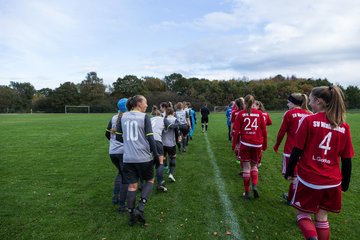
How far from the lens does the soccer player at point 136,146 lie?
446cm

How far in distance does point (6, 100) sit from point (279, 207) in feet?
293

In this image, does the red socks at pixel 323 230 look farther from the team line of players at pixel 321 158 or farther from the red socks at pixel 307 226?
the red socks at pixel 307 226

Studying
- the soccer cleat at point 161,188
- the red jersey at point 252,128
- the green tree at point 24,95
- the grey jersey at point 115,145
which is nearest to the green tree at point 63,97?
the green tree at point 24,95

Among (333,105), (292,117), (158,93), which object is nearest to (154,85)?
(158,93)

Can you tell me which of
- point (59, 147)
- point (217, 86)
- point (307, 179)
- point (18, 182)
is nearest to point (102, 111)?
point (217, 86)

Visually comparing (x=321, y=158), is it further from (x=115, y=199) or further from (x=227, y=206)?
(x=115, y=199)

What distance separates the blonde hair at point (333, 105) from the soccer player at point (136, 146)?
2.48 meters

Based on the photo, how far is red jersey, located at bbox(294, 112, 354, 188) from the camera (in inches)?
120

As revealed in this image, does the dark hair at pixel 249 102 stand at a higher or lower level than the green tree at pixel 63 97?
lower

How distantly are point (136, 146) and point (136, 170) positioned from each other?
0.41 meters

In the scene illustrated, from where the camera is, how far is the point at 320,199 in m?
3.11

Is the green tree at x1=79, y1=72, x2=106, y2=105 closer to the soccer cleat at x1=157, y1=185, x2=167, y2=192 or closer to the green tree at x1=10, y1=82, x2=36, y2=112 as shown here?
the green tree at x1=10, y1=82, x2=36, y2=112

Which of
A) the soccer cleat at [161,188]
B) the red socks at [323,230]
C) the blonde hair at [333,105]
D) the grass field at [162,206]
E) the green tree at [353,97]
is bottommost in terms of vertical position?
the grass field at [162,206]

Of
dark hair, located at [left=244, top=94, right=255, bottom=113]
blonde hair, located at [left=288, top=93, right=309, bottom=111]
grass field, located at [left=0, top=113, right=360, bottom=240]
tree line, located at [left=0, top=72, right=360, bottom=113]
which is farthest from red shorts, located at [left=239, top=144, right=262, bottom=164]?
tree line, located at [left=0, top=72, right=360, bottom=113]
